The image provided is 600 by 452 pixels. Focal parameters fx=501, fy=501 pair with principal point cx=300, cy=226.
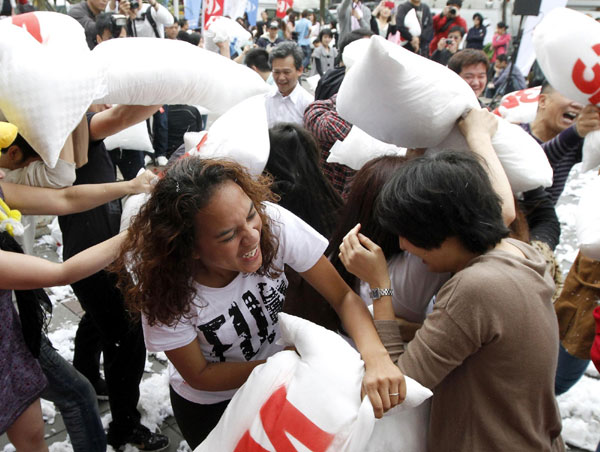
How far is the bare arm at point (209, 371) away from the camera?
1.38 m

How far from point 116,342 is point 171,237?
1131 mm

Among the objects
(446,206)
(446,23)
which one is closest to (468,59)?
(446,206)

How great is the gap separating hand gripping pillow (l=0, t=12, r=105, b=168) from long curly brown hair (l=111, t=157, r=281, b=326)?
1.49 feet

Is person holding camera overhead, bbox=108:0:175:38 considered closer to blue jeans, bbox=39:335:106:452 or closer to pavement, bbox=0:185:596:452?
pavement, bbox=0:185:596:452

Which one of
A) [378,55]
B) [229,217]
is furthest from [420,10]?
[229,217]

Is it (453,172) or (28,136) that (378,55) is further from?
(28,136)

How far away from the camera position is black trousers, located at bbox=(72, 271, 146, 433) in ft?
6.68

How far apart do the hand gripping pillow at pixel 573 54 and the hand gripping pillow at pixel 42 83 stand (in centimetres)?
170

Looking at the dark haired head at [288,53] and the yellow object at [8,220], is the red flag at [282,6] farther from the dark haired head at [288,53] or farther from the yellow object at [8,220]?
the yellow object at [8,220]

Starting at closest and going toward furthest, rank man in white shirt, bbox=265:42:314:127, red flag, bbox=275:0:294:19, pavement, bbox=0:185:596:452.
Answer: pavement, bbox=0:185:596:452
man in white shirt, bbox=265:42:314:127
red flag, bbox=275:0:294:19

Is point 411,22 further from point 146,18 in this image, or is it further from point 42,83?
point 42,83

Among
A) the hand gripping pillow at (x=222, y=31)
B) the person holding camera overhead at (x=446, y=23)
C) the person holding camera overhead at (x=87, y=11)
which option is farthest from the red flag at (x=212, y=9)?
the person holding camera overhead at (x=446, y=23)

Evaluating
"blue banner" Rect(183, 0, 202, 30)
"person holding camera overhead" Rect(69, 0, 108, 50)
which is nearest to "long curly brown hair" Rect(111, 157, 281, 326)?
"person holding camera overhead" Rect(69, 0, 108, 50)

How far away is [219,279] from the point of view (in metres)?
1.41
